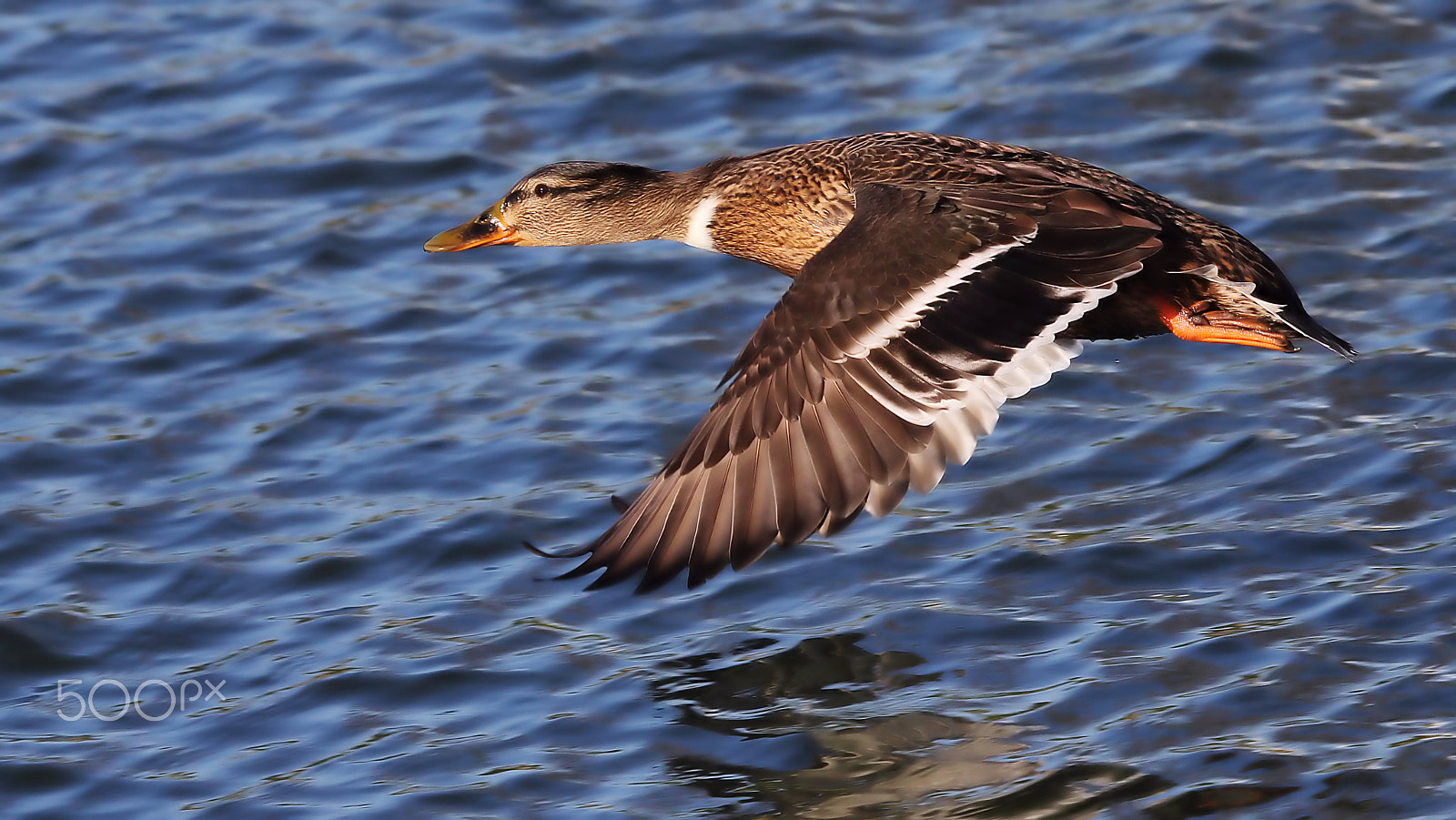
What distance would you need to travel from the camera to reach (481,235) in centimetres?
721

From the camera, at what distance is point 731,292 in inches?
331

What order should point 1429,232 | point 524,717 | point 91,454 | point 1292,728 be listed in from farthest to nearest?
point 1429,232 < point 91,454 < point 524,717 < point 1292,728

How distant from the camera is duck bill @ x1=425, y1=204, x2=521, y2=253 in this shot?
7184 mm

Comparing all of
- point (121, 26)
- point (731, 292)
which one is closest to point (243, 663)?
point (731, 292)

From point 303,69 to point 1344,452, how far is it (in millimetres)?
5892

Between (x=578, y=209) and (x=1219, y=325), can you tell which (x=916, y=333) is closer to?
(x=1219, y=325)

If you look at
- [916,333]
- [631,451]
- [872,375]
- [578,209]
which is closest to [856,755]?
[872,375]

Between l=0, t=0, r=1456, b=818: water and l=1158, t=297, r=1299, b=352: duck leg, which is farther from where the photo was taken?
l=1158, t=297, r=1299, b=352: duck leg

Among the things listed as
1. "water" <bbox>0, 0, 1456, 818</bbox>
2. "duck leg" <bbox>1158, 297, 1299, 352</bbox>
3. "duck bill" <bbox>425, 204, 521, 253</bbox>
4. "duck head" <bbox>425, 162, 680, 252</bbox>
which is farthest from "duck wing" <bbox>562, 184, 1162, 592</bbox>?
"duck bill" <bbox>425, 204, 521, 253</bbox>

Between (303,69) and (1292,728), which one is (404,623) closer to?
(1292,728)

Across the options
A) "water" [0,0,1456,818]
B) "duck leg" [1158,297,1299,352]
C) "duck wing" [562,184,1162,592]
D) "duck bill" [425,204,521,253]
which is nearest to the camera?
"duck wing" [562,184,1162,592]

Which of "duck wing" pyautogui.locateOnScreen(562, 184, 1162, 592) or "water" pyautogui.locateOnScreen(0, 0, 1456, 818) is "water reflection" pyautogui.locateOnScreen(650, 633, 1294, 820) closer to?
"water" pyautogui.locateOnScreen(0, 0, 1456, 818)

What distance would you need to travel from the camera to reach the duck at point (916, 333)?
17.5ft

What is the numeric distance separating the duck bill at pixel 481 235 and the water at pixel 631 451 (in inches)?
29.4
